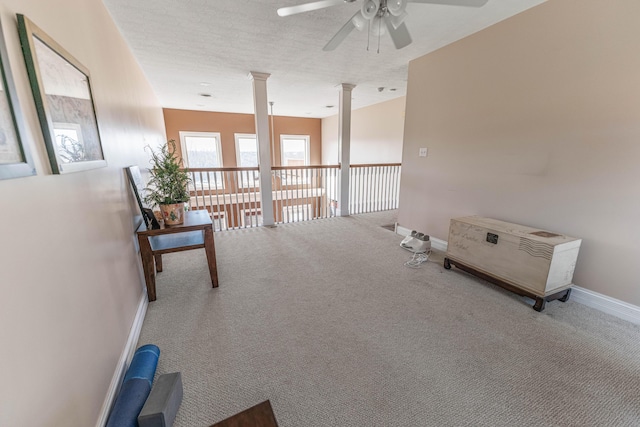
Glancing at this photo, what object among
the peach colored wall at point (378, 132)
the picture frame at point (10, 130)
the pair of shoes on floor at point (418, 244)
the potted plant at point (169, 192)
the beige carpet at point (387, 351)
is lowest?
the beige carpet at point (387, 351)

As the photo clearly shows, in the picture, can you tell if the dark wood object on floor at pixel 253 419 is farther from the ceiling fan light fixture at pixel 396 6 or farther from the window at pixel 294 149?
the window at pixel 294 149

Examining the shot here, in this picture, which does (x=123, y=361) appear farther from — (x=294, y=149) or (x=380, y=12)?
(x=294, y=149)

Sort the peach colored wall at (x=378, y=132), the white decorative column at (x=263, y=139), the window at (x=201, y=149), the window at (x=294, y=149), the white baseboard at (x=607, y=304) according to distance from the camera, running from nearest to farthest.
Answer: the white baseboard at (x=607, y=304)
the white decorative column at (x=263, y=139)
the peach colored wall at (x=378, y=132)
the window at (x=201, y=149)
the window at (x=294, y=149)

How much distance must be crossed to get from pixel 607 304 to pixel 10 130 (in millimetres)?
3574

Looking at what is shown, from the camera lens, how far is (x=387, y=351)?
5.25 ft

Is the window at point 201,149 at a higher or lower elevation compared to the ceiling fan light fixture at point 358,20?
lower

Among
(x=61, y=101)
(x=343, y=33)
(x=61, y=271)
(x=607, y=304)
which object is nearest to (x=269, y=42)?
(x=343, y=33)

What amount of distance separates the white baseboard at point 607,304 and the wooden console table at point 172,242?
3162 mm

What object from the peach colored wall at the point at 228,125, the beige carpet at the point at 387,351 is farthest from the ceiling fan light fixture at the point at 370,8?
the peach colored wall at the point at 228,125

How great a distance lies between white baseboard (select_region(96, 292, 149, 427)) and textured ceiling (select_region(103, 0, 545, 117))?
252 centimetres

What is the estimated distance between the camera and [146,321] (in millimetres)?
1899

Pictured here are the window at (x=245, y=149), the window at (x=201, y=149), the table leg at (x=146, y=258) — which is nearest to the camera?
the table leg at (x=146, y=258)

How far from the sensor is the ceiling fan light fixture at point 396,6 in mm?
1609

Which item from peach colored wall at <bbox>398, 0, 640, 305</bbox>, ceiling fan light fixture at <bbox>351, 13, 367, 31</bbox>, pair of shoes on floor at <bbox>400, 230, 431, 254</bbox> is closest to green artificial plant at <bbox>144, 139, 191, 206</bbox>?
ceiling fan light fixture at <bbox>351, 13, 367, 31</bbox>
